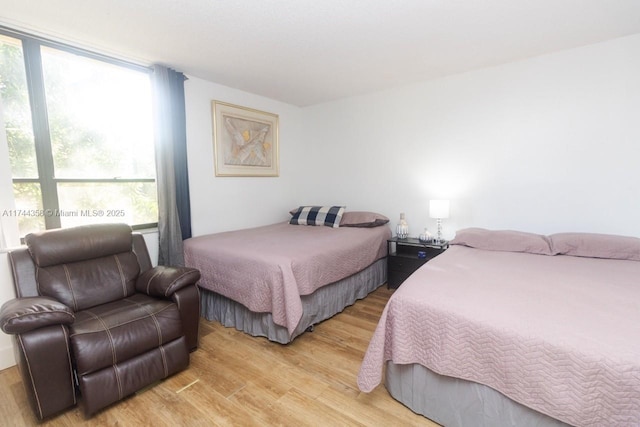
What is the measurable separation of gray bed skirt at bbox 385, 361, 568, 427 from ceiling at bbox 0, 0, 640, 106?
219 centimetres

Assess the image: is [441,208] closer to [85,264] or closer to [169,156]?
[169,156]

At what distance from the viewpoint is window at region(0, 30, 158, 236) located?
2.12 metres

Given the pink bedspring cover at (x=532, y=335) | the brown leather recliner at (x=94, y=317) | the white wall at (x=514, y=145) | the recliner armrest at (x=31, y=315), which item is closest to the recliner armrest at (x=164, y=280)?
the brown leather recliner at (x=94, y=317)

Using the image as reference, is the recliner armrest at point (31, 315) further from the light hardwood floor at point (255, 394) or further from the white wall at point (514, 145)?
the white wall at point (514, 145)

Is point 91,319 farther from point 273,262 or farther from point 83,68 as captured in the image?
point 83,68

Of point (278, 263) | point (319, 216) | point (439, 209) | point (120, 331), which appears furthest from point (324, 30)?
point (120, 331)

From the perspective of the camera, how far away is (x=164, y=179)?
9.04ft

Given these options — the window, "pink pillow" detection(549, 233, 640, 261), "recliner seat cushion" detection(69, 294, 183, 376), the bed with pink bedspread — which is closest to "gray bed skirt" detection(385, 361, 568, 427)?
the bed with pink bedspread

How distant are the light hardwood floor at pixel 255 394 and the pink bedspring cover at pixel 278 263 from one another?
31 cm

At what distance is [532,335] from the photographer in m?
1.19

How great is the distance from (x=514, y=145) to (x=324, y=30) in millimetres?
2108

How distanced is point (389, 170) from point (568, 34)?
6.43 feet

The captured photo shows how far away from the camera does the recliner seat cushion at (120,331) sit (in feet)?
5.12

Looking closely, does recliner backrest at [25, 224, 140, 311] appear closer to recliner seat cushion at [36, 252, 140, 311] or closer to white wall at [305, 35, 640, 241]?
recliner seat cushion at [36, 252, 140, 311]
